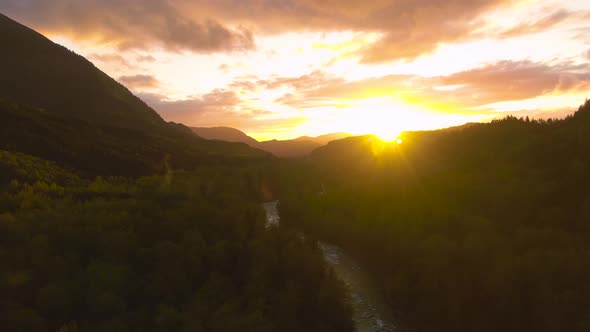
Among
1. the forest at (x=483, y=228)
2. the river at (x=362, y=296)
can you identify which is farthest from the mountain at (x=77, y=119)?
the river at (x=362, y=296)

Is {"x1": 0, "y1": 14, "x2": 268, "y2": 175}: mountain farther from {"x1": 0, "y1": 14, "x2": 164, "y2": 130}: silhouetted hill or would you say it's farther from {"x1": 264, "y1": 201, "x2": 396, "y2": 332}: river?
{"x1": 264, "y1": 201, "x2": 396, "y2": 332}: river

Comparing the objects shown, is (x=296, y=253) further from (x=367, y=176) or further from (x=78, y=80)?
(x=78, y=80)

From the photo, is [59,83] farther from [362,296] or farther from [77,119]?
[362,296]

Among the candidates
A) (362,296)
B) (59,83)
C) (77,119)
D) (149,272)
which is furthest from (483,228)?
(59,83)

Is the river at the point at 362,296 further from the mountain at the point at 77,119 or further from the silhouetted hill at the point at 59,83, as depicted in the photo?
the silhouetted hill at the point at 59,83

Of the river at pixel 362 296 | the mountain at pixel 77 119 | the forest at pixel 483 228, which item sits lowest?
the river at pixel 362 296
